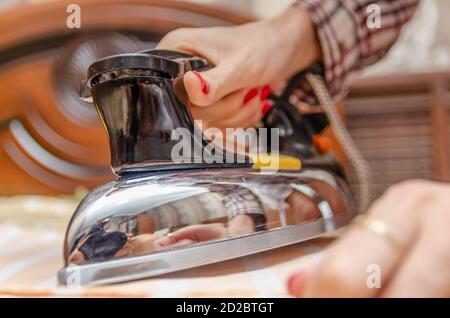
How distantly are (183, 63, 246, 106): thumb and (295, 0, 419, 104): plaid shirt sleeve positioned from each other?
8.2 inches

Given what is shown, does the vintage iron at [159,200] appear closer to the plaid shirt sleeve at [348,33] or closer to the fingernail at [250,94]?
the fingernail at [250,94]

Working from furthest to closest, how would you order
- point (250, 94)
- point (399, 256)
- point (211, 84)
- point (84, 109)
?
point (84, 109) < point (250, 94) < point (211, 84) < point (399, 256)

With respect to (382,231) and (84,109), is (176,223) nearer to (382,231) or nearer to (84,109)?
(382,231)

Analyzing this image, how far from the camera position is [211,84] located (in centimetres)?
45

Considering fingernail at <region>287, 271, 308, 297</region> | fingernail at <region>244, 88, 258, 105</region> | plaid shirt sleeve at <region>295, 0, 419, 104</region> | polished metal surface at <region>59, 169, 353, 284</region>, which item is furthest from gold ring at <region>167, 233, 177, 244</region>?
plaid shirt sleeve at <region>295, 0, 419, 104</region>

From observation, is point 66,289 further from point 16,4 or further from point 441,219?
point 16,4

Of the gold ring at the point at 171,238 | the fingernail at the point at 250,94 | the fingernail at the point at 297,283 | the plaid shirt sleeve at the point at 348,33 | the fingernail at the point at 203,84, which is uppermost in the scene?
the plaid shirt sleeve at the point at 348,33

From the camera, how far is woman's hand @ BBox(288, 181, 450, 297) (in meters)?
0.21

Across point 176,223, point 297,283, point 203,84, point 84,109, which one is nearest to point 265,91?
point 203,84

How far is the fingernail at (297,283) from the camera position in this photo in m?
0.23

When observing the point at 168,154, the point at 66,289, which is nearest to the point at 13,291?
the point at 66,289

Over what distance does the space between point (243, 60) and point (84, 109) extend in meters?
0.69

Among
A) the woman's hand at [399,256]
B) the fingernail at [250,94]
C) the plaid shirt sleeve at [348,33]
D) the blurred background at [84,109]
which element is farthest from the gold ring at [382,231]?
the blurred background at [84,109]

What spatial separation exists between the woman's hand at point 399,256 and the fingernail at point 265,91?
44 centimetres
